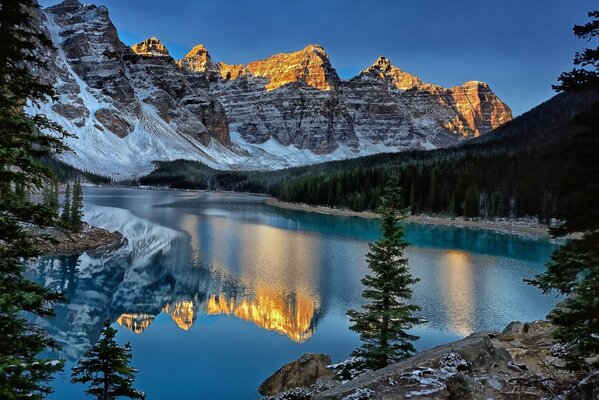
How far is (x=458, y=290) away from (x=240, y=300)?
1850cm

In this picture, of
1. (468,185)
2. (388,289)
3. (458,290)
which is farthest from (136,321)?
(468,185)

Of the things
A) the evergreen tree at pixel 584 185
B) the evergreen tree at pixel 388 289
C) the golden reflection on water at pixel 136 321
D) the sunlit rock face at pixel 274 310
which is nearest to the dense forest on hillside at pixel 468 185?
the sunlit rock face at pixel 274 310

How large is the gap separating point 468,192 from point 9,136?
4198 inches

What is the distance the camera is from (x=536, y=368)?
1334 centimetres

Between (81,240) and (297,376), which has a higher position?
(81,240)

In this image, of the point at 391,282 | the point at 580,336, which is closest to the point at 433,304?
the point at 391,282

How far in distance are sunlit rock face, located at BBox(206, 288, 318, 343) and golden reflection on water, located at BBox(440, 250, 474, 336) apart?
31.0 feet

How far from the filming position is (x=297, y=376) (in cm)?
1925

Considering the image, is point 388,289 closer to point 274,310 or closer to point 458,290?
point 274,310

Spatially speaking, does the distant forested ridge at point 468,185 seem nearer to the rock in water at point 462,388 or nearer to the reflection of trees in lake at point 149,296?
the reflection of trees in lake at point 149,296

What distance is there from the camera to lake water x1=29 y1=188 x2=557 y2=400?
23.6 m

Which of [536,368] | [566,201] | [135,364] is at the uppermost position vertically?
[566,201]

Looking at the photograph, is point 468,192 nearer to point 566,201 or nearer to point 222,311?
point 222,311

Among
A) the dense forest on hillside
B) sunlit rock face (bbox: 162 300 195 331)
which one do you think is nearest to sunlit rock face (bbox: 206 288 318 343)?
sunlit rock face (bbox: 162 300 195 331)
